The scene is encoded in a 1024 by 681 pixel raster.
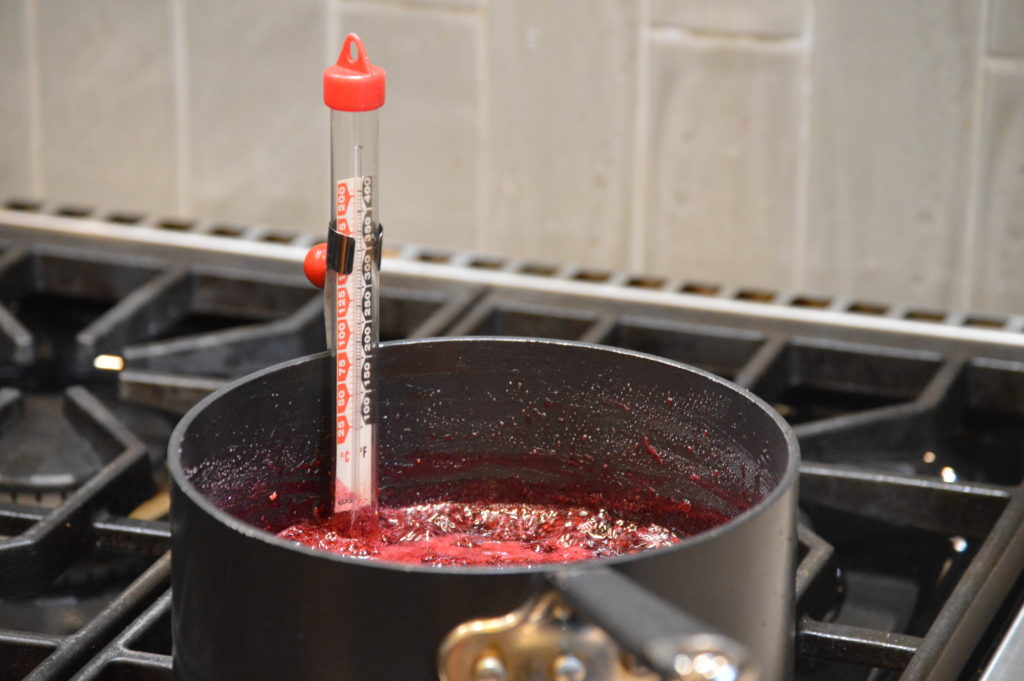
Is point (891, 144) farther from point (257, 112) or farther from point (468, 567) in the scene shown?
point (468, 567)

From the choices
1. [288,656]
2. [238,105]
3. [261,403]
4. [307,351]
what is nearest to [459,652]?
[288,656]

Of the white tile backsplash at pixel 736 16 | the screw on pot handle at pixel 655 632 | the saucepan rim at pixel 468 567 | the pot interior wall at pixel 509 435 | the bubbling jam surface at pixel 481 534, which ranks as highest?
the white tile backsplash at pixel 736 16

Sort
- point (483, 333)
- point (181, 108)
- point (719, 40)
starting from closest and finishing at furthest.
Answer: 1. point (483, 333)
2. point (719, 40)
3. point (181, 108)

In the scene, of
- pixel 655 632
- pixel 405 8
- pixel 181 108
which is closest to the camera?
pixel 655 632

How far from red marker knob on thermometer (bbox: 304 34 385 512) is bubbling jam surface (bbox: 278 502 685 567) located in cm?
4

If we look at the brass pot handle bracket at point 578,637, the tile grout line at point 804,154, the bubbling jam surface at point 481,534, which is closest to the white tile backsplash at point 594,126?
the tile grout line at point 804,154

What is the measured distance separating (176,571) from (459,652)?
0.38 feet

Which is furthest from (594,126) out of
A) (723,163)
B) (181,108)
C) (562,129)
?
(181,108)

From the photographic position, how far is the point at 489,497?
655 mm

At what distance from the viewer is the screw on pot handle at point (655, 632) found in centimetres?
32

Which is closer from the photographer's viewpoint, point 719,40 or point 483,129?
point 719,40

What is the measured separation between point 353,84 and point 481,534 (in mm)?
219

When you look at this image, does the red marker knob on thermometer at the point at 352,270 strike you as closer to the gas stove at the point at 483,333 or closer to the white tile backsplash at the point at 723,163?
the gas stove at the point at 483,333

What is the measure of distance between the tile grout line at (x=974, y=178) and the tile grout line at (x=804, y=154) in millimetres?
154
